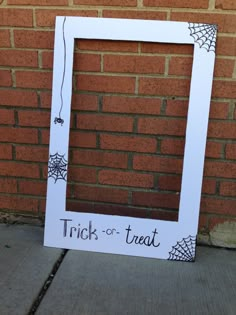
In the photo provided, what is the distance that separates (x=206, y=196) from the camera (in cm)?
200

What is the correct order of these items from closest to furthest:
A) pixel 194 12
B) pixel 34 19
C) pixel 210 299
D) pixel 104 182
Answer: pixel 210 299 → pixel 194 12 → pixel 34 19 → pixel 104 182

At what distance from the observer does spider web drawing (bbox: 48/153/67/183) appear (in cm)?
194

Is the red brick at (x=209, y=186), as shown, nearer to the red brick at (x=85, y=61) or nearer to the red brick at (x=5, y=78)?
the red brick at (x=85, y=61)

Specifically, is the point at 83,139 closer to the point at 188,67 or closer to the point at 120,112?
the point at 120,112

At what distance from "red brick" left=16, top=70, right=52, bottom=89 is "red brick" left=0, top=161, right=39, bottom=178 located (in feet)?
1.45

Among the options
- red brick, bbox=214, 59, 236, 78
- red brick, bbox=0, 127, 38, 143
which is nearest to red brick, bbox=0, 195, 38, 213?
red brick, bbox=0, 127, 38, 143

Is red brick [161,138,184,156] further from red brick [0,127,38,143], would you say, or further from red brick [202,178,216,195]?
red brick [0,127,38,143]

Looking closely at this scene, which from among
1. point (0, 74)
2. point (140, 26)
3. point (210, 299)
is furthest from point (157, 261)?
point (0, 74)

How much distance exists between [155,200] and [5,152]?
88 centimetres

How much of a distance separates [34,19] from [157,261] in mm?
1370

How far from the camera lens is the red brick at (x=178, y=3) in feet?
5.82

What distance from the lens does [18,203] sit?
219cm

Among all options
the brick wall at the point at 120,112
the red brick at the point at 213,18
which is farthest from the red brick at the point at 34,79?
the red brick at the point at 213,18

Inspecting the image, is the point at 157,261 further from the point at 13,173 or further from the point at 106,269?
the point at 13,173
